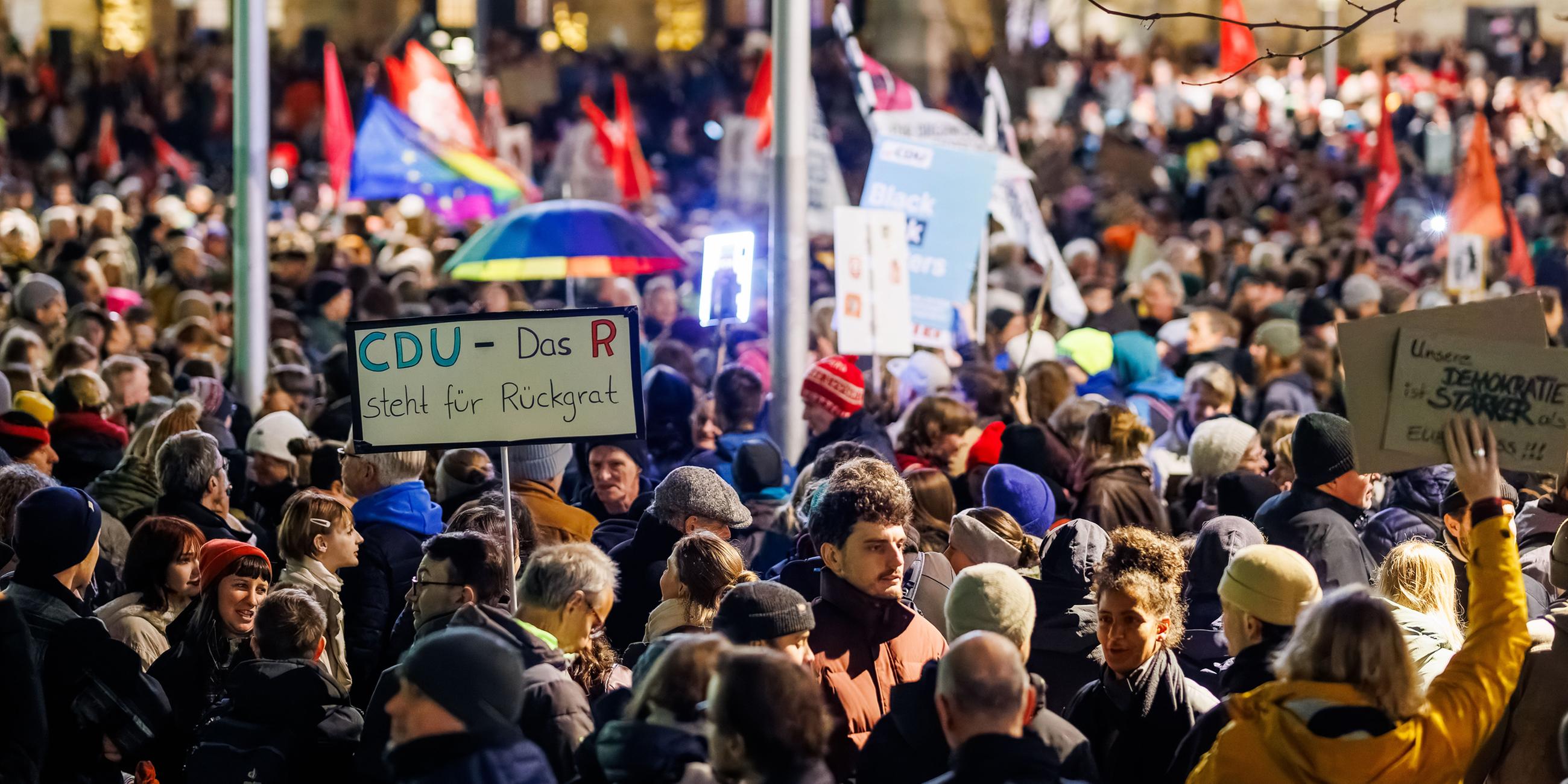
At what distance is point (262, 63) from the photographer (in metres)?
10.9

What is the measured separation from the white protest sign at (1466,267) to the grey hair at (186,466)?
960 cm

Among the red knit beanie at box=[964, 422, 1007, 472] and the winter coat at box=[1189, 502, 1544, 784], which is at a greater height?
the winter coat at box=[1189, 502, 1544, 784]

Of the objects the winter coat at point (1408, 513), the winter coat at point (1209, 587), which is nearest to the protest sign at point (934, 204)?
the winter coat at point (1408, 513)

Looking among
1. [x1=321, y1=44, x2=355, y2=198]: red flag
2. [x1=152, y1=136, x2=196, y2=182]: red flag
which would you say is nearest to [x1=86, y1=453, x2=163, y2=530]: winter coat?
[x1=321, y1=44, x2=355, y2=198]: red flag

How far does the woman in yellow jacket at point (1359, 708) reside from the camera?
3861 mm

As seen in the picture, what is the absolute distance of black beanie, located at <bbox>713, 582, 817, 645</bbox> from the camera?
449 cm

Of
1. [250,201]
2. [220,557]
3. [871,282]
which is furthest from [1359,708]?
[250,201]

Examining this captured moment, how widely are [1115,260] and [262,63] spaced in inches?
356

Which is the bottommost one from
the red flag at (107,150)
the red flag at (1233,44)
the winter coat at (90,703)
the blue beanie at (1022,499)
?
the winter coat at (90,703)

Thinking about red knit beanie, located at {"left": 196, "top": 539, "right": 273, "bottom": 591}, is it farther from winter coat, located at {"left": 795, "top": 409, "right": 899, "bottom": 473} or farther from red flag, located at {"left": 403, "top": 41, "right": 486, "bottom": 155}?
red flag, located at {"left": 403, "top": 41, "right": 486, "bottom": 155}

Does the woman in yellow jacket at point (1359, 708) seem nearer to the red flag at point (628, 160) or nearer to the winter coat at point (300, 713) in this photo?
the winter coat at point (300, 713)

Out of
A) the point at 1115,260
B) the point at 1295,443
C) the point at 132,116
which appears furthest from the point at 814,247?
the point at 132,116

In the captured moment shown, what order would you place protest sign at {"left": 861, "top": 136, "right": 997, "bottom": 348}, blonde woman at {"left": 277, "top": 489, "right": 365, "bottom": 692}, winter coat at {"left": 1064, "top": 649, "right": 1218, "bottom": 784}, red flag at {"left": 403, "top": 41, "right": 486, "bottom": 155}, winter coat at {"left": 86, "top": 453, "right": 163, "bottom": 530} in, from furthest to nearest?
red flag at {"left": 403, "top": 41, "right": 486, "bottom": 155}, protest sign at {"left": 861, "top": 136, "right": 997, "bottom": 348}, winter coat at {"left": 86, "top": 453, "right": 163, "bottom": 530}, blonde woman at {"left": 277, "top": 489, "right": 365, "bottom": 692}, winter coat at {"left": 1064, "top": 649, "right": 1218, "bottom": 784}

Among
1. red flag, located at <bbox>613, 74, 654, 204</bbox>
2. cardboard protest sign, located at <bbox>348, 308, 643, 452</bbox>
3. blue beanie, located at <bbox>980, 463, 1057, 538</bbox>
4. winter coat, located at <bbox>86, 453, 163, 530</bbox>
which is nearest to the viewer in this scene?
cardboard protest sign, located at <bbox>348, 308, 643, 452</bbox>
